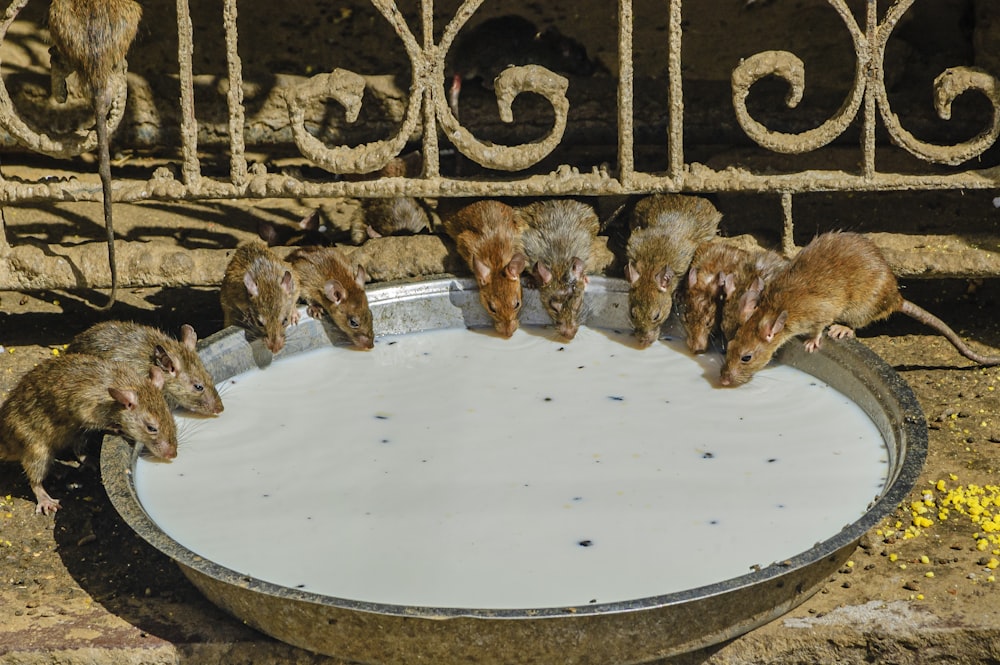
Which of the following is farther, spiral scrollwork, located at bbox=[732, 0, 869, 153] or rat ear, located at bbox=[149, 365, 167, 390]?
spiral scrollwork, located at bbox=[732, 0, 869, 153]

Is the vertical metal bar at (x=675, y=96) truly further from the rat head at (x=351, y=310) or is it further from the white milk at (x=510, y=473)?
the rat head at (x=351, y=310)

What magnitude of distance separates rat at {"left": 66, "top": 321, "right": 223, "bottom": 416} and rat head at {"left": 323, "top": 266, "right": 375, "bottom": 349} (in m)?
0.81

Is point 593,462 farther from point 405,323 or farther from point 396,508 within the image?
point 405,323

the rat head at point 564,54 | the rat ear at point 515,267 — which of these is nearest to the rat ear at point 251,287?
the rat ear at point 515,267

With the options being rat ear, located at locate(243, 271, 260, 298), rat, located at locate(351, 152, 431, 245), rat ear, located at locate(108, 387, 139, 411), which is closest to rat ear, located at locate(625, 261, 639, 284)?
rat, located at locate(351, 152, 431, 245)

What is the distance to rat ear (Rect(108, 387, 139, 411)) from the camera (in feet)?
19.8

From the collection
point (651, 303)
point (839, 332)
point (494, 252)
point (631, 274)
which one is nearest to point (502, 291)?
point (494, 252)

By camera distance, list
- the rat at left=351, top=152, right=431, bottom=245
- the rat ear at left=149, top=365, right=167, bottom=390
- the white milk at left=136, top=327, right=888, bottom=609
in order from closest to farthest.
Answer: the white milk at left=136, top=327, right=888, bottom=609
the rat ear at left=149, top=365, right=167, bottom=390
the rat at left=351, top=152, right=431, bottom=245

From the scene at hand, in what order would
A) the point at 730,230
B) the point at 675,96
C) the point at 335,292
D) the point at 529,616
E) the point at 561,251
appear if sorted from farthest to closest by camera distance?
the point at 730,230 → the point at 561,251 → the point at 335,292 → the point at 675,96 → the point at 529,616

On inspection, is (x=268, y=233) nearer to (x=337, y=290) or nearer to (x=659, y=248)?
(x=337, y=290)

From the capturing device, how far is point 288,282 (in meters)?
7.13

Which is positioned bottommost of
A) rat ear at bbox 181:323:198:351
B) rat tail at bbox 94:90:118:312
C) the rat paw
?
the rat paw

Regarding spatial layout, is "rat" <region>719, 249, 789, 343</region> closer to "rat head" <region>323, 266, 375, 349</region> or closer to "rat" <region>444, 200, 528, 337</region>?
"rat" <region>444, 200, 528, 337</region>

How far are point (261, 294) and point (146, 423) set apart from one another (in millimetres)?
1174
